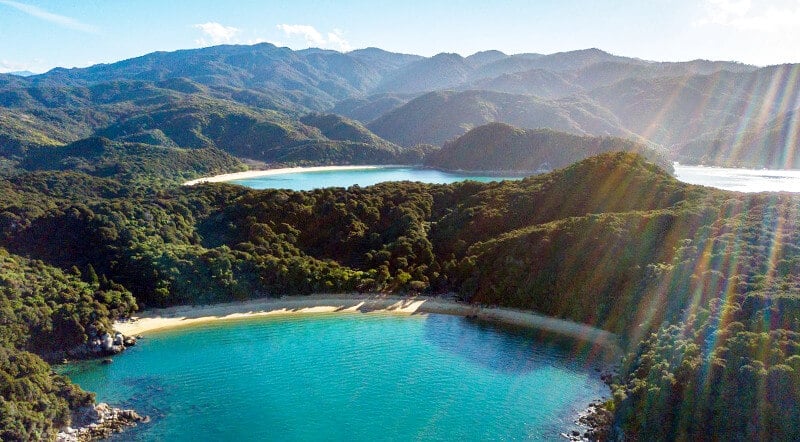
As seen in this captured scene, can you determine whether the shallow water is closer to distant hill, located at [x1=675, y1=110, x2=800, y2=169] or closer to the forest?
distant hill, located at [x1=675, y1=110, x2=800, y2=169]

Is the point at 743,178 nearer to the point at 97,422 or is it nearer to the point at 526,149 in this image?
the point at 526,149

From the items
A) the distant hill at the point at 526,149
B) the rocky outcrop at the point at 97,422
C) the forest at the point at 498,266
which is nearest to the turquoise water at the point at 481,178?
the distant hill at the point at 526,149

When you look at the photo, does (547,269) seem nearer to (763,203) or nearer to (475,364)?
(475,364)

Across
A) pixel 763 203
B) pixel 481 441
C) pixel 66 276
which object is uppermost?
pixel 763 203

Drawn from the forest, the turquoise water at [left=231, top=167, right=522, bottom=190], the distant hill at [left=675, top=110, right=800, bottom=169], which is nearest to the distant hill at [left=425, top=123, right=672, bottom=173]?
the turquoise water at [left=231, top=167, right=522, bottom=190]

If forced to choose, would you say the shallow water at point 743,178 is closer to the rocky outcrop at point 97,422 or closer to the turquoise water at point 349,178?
the turquoise water at point 349,178

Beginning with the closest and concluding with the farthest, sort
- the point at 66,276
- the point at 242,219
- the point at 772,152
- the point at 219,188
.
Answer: the point at 66,276, the point at 242,219, the point at 219,188, the point at 772,152

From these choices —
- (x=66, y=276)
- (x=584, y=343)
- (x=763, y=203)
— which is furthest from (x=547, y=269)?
(x=66, y=276)
